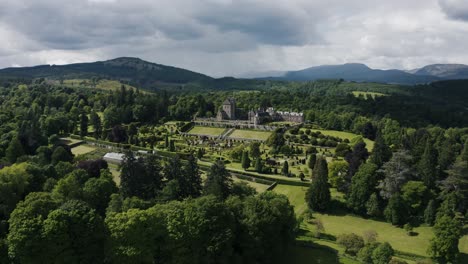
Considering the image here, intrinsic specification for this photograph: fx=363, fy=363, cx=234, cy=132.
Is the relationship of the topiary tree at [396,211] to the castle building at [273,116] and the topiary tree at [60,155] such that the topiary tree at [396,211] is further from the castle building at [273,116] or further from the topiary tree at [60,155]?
the castle building at [273,116]

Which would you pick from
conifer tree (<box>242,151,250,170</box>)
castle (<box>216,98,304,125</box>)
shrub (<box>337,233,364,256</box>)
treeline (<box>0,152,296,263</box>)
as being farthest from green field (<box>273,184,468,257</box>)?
castle (<box>216,98,304,125</box>)

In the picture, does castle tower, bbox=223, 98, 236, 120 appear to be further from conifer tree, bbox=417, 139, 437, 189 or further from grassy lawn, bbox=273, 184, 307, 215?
conifer tree, bbox=417, 139, 437, 189

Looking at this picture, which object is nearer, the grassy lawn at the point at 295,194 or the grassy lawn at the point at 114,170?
the grassy lawn at the point at 295,194

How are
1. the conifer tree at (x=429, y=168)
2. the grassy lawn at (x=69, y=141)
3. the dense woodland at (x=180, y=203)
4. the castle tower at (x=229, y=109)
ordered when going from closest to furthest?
the dense woodland at (x=180, y=203)
the conifer tree at (x=429, y=168)
the grassy lawn at (x=69, y=141)
the castle tower at (x=229, y=109)

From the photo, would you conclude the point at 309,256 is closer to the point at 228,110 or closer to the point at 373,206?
the point at 373,206

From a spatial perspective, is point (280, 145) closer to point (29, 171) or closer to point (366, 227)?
point (366, 227)

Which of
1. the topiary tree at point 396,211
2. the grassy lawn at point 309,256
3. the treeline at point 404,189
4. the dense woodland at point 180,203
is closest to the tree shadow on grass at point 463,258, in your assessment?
the dense woodland at point 180,203

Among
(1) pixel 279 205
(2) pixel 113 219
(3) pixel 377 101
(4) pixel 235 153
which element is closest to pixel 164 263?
(2) pixel 113 219
